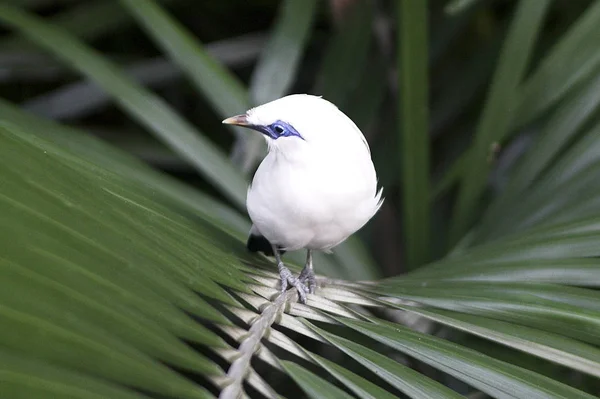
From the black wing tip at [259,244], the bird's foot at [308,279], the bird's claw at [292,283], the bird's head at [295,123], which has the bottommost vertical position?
the bird's claw at [292,283]

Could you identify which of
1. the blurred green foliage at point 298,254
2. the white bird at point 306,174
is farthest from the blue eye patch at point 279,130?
the blurred green foliage at point 298,254

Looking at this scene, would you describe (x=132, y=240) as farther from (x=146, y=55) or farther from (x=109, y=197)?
(x=146, y=55)

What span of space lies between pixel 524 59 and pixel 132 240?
0.61 meters

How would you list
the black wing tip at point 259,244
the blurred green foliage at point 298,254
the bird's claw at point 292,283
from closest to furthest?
the blurred green foliage at point 298,254
the bird's claw at point 292,283
the black wing tip at point 259,244

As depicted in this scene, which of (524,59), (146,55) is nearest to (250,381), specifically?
(524,59)

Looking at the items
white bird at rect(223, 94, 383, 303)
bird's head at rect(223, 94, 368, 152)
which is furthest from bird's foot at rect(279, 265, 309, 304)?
bird's head at rect(223, 94, 368, 152)

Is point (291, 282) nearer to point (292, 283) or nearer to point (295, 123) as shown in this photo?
point (292, 283)

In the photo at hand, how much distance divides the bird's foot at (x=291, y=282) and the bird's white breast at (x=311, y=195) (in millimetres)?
26

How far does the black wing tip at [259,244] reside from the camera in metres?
0.71

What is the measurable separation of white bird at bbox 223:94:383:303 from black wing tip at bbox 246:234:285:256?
79 millimetres

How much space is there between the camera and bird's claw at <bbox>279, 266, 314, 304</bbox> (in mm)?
565

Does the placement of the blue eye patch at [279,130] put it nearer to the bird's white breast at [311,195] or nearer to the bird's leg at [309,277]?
the bird's white breast at [311,195]

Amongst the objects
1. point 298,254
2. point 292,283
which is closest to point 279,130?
point 292,283

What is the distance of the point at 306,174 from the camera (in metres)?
0.58
